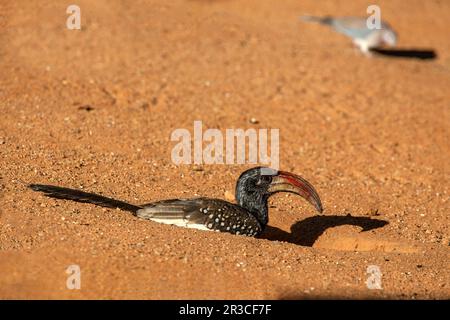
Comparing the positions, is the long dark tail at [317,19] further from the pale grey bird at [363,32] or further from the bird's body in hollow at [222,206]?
the bird's body in hollow at [222,206]

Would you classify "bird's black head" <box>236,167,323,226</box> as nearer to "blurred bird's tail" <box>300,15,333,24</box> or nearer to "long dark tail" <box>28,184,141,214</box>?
"long dark tail" <box>28,184,141,214</box>

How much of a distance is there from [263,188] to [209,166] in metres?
1.93

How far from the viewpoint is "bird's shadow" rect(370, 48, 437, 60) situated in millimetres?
17109

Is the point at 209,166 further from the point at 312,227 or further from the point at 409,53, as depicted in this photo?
the point at 409,53

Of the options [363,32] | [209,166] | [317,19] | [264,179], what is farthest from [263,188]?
[317,19]

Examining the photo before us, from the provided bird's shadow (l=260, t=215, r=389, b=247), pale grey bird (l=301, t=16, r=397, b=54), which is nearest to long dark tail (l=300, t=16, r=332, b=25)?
pale grey bird (l=301, t=16, r=397, b=54)

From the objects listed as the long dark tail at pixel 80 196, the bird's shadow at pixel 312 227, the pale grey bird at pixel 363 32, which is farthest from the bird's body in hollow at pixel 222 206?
the pale grey bird at pixel 363 32

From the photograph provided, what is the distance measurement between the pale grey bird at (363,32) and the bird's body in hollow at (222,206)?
335 inches

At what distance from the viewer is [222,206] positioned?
7863 millimetres
